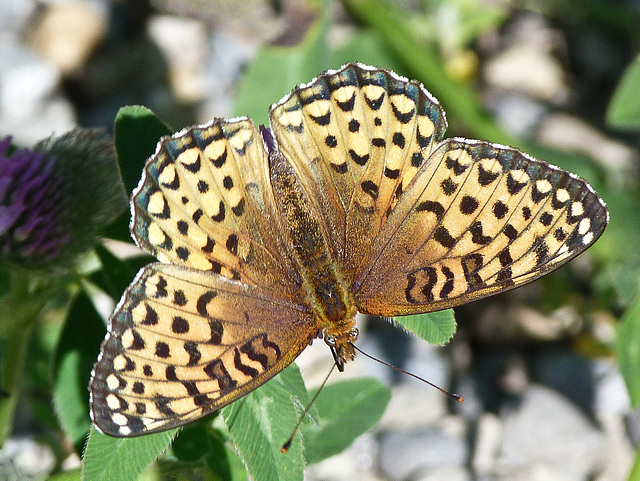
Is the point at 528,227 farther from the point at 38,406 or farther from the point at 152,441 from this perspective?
the point at 38,406

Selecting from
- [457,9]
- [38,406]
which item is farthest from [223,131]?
[457,9]

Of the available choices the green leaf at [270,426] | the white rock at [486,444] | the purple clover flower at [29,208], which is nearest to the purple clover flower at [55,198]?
the purple clover flower at [29,208]

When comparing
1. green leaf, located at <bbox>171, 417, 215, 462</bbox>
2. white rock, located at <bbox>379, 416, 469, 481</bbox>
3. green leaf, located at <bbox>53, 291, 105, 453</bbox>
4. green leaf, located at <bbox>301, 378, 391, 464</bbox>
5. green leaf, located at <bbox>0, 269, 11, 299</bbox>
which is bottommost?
white rock, located at <bbox>379, 416, 469, 481</bbox>

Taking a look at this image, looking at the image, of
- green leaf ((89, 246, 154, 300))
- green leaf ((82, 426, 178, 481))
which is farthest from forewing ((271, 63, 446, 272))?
green leaf ((82, 426, 178, 481))

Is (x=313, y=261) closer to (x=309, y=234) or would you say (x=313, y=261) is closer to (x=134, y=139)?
(x=309, y=234)

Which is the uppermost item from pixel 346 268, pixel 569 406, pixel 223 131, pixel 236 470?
pixel 223 131

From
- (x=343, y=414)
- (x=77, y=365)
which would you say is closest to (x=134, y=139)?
(x=77, y=365)

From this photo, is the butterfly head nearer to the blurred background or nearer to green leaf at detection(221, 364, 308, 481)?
green leaf at detection(221, 364, 308, 481)
